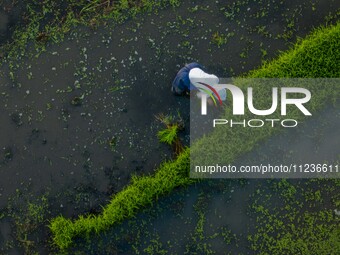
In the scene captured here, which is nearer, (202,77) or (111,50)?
(202,77)

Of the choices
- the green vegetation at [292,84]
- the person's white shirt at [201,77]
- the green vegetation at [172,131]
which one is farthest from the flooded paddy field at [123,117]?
the person's white shirt at [201,77]

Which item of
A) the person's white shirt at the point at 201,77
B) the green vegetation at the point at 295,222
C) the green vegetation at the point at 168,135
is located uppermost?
the person's white shirt at the point at 201,77

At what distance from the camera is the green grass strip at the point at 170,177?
14.9 ft

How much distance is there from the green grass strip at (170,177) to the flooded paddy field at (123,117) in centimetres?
9

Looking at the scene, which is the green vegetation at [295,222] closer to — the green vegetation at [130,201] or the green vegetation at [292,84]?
the green vegetation at [292,84]

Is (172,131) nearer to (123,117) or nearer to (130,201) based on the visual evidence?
(123,117)

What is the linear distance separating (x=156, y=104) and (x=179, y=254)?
4.36 feet

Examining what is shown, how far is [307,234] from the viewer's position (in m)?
4.57

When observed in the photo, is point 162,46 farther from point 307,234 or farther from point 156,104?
point 307,234

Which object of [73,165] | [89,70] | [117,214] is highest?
[89,70]

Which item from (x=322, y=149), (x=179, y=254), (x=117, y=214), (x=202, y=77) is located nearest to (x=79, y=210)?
(x=117, y=214)

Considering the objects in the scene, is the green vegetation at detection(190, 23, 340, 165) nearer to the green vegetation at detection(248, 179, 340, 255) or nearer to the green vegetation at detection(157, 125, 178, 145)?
the green vegetation at detection(157, 125, 178, 145)

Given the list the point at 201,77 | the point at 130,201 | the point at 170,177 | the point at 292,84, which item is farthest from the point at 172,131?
the point at 292,84

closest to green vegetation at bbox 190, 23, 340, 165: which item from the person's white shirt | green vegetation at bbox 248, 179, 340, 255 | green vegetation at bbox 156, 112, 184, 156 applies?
green vegetation at bbox 156, 112, 184, 156
